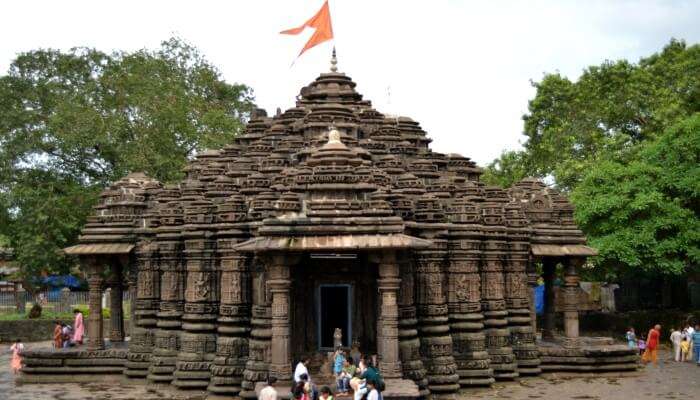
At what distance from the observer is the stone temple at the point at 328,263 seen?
16.8m

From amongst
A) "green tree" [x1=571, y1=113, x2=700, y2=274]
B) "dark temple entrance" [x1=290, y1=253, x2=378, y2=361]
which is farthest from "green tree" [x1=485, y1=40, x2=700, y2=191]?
"dark temple entrance" [x1=290, y1=253, x2=378, y2=361]

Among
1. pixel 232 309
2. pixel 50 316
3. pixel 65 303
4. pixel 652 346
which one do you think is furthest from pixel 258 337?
pixel 65 303

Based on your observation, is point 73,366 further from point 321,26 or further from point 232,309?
point 321,26

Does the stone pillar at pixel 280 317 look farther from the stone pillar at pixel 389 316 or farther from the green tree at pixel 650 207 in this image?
the green tree at pixel 650 207

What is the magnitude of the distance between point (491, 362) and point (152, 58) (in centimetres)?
2423

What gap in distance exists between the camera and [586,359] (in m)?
22.0

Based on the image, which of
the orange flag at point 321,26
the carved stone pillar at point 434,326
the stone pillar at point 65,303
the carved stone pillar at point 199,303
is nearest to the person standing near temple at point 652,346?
the carved stone pillar at point 434,326

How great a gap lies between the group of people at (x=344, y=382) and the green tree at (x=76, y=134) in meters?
20.2

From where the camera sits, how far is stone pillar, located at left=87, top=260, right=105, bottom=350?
22375 mm

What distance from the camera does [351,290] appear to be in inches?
725

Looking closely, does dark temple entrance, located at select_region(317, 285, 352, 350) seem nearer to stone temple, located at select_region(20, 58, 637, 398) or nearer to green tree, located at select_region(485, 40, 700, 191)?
stone temple, located at select_region(20, 58, 637, 398)

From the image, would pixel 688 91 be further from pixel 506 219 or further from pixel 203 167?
pixel 203 167

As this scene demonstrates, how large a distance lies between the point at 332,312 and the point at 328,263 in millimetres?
1029

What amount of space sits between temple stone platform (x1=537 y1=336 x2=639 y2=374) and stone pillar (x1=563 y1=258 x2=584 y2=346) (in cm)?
47
